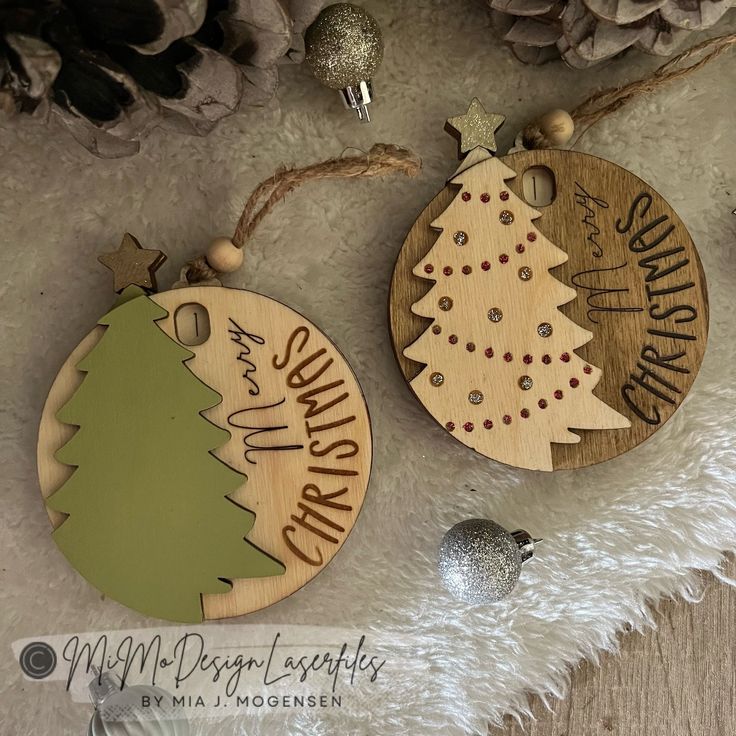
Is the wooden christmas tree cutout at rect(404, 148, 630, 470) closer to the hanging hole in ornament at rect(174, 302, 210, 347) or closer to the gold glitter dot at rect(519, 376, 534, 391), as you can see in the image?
the gold glitter dot at rect(519, 376, 534, 391)

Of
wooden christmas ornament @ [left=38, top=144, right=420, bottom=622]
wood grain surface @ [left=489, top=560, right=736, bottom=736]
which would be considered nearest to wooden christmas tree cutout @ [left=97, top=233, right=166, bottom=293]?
wooden christmas ornament @ [left=38, top=144, right=420, bottom=622]

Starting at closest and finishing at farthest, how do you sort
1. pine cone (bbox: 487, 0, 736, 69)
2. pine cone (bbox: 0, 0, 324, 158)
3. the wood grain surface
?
pine cone (bbox: 0, 0, 324, 158)
pine cone (bbox: 487, 0, 736, 69)
the wood grain surface

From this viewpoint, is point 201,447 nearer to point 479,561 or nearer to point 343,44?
point 479,561

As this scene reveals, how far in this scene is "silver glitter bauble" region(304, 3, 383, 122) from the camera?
0.68 meters

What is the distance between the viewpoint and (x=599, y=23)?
0.68 m

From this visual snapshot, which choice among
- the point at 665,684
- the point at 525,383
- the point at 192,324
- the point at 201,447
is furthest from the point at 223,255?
the point at 665,684

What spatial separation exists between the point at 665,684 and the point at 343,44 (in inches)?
27.2

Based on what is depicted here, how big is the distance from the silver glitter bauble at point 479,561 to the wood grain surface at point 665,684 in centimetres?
16

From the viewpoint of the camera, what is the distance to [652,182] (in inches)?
30.7

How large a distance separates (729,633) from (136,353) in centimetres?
64

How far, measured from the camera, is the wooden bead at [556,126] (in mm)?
732

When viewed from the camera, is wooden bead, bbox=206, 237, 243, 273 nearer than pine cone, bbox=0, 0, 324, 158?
No

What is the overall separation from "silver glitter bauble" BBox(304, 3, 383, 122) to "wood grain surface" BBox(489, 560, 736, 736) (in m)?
0.60

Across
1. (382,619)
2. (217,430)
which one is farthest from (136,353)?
(382,619)
